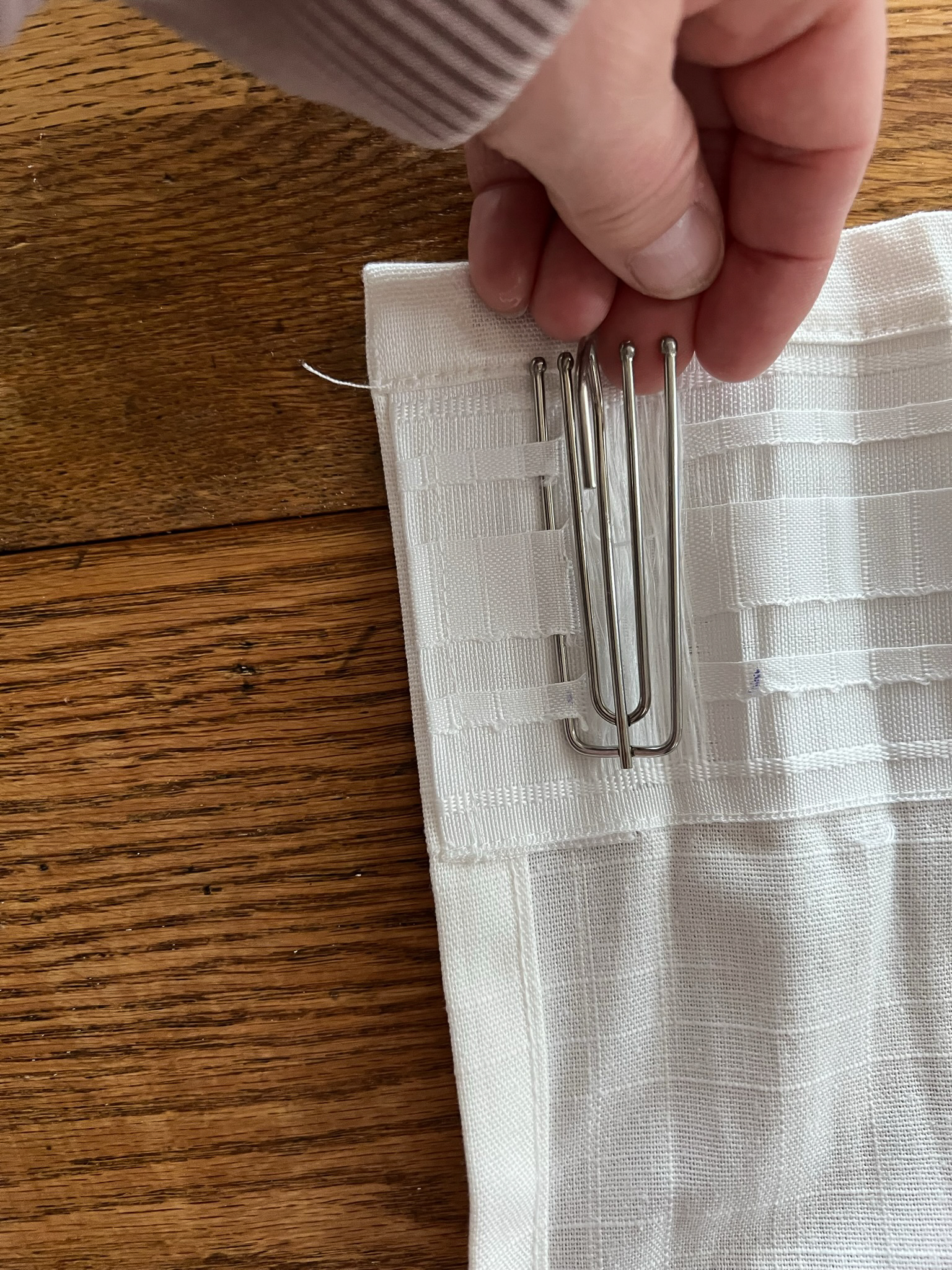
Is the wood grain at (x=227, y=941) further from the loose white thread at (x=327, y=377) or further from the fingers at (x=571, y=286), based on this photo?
the fingers at (x=571, y=286)

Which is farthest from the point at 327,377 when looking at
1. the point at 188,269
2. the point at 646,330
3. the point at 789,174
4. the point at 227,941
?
the point at 227,941

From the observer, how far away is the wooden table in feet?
2.47

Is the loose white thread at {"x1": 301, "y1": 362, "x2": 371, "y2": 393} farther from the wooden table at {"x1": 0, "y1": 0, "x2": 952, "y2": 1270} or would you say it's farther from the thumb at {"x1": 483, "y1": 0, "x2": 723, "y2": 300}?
the thumb at {"x1": 483, "y1": 0, "x2": 723, "y2": 300}

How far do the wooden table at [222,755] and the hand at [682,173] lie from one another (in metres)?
0.11

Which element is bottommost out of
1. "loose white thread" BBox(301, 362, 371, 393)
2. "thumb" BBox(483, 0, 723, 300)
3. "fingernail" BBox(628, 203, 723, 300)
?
"loose white thread" BBox(301, 362, 371, 393)

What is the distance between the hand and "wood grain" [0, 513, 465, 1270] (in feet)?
0.88

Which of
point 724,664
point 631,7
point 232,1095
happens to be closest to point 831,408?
point 724,664

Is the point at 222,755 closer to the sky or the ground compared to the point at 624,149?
closer to the ground

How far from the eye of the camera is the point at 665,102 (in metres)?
0.51

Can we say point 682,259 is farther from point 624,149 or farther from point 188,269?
point 188,269

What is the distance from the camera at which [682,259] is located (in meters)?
0.64

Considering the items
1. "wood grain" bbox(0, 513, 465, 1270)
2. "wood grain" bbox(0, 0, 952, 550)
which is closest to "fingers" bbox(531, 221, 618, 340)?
"wood grain" bbox(0, 0, 952, 550)

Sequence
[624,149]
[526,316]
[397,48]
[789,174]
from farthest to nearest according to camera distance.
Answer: [526,316] < [789,174] < [624,149] < [397,48]

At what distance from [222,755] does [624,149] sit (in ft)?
1.81
